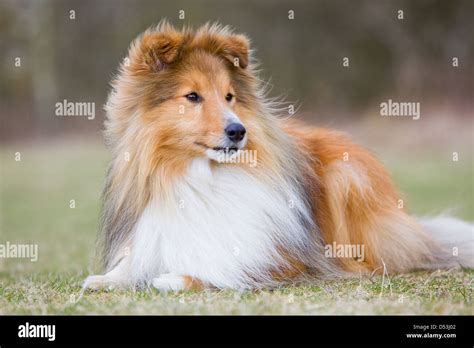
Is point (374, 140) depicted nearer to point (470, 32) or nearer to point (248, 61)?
point (470, 32)

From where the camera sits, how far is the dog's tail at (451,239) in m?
6.95

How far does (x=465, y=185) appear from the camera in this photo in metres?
16.1

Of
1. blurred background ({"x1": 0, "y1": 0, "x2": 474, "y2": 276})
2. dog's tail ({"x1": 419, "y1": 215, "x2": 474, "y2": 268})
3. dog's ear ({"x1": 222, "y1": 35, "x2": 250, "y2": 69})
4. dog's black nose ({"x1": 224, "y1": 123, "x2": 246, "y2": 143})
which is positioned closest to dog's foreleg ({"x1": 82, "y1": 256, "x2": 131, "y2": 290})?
dog's black nose ({"x1": 224, "y1": 123, "x2": 246, "y2": 143})

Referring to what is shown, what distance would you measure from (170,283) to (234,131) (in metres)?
1.23

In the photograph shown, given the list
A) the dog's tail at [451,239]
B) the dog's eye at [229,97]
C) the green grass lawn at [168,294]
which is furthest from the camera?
the dog's tail at [451,239]

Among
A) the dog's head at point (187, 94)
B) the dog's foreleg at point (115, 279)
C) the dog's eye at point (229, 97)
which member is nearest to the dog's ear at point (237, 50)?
the dog's head at point (187, 94)

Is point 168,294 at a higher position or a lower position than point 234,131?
lower

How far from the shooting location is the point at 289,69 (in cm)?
2731

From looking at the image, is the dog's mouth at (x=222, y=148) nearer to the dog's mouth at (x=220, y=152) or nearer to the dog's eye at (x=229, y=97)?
the dog's mouth at (x=220, y=152)

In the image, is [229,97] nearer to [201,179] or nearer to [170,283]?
[201,179]

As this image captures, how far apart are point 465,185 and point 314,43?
12568 mm

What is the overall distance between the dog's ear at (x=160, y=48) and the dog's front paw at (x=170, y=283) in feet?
5.37

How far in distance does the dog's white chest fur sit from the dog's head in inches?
10.6

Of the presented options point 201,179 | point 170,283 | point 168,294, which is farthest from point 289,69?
point 168,294
